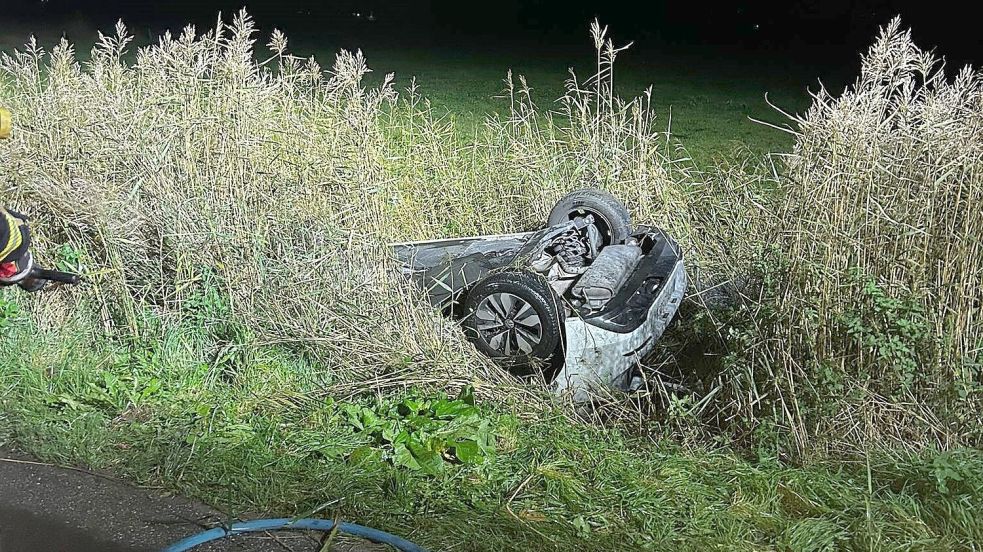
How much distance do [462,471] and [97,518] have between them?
1.62 metres

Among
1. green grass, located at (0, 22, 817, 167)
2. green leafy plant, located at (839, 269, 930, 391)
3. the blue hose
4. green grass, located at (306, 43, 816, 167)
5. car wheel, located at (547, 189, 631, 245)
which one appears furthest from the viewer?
green grass, located at (0, 22, 817, 167)

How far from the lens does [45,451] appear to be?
471 centimetres

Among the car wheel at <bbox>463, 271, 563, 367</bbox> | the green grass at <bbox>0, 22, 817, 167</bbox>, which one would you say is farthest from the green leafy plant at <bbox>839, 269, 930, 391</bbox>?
the green grass at <bbox>0, 22, 817, 167</bbox>

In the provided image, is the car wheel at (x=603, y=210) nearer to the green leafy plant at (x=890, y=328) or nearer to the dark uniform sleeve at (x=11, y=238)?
the green leafy plant at (x=890, y=328)

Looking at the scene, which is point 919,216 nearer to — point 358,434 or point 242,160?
point 358,434

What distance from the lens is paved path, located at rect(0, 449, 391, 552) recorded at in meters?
3.99

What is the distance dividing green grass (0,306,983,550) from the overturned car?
46 cm

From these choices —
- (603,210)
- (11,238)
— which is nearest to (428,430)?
(11,238)

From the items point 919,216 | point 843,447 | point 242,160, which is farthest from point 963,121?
point 242,160

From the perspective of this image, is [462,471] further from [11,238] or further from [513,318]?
[11,238]

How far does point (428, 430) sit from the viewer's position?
4.71 metres

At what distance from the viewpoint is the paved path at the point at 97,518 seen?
3.99 metres

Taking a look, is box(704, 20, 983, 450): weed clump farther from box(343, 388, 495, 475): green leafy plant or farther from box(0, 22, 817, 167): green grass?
box(0, 22, 817, 167): green grass

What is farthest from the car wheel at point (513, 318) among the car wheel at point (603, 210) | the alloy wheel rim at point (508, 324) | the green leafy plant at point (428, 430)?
the car wheel at point (603, 210)
